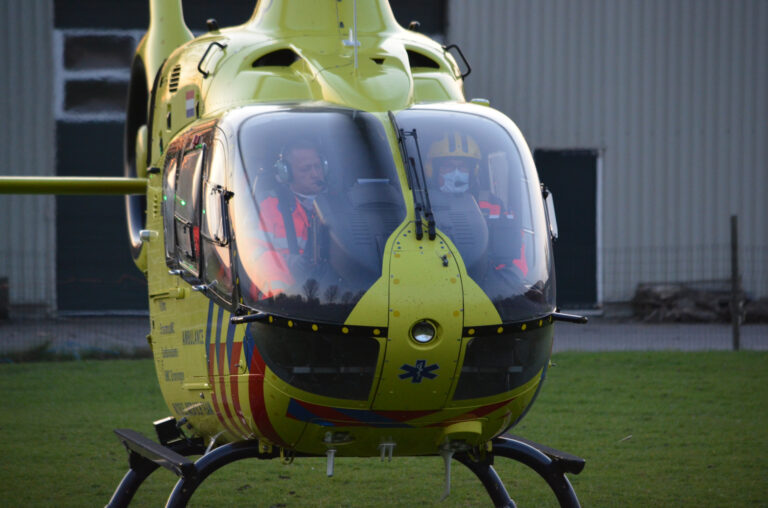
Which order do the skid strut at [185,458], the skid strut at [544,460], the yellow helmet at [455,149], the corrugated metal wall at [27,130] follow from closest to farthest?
the yellow helmet at [455,149], the skid strut at [185,458], the skid strut at [544,460], the corrugated metal wall at [27,130]

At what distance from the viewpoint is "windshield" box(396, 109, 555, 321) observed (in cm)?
435

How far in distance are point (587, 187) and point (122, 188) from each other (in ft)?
41.6

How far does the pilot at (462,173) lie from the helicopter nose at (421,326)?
41cm

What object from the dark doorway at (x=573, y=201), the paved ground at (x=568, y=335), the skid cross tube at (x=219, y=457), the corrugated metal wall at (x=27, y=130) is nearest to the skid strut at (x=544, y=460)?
the skid cross tube at (x=219, y=457)

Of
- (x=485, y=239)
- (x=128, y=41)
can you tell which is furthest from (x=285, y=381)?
(x=128, y=41)

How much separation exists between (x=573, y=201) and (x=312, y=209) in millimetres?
14405

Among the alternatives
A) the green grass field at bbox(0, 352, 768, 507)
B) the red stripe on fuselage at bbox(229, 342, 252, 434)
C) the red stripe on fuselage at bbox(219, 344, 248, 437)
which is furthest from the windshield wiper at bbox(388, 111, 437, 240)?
the green grass field at bbox(0, 352, 768, 507)

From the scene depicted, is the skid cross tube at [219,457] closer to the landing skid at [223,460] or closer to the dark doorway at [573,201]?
the landing skid at [223,460]

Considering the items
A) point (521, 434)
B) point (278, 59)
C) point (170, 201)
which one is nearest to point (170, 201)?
point (170, 201)

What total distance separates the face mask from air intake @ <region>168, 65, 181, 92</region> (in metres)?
2.21

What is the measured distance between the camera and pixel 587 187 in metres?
18.3

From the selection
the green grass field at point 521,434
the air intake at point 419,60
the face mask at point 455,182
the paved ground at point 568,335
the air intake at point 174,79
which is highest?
the air intake at point 419,60

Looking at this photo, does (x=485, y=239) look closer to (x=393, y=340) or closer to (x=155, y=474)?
(x=393, y=340)

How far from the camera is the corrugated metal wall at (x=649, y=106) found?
59.7ft
